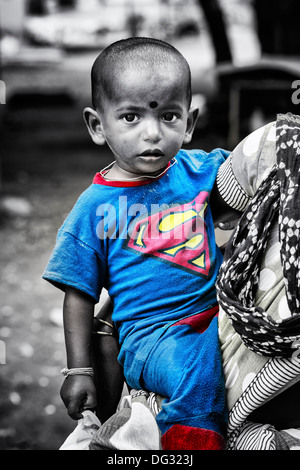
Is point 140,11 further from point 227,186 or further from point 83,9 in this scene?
point 227,186

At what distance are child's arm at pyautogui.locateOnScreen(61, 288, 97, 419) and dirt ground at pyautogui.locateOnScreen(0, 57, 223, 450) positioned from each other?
1.73 meters

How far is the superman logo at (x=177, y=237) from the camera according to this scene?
6.11ft

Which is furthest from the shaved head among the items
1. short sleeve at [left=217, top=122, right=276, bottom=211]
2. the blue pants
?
the blue pants

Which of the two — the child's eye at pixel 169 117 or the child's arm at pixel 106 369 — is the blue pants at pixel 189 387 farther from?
the child's eye at pixel 169 117

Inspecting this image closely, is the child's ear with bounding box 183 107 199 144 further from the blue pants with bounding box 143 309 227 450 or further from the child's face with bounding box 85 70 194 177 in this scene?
the blue pants with bounding box 143 309 227 450

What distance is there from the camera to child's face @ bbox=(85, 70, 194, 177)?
5.86 ft

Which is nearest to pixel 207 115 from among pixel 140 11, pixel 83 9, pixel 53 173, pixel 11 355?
pixel 53 173

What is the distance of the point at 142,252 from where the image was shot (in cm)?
187

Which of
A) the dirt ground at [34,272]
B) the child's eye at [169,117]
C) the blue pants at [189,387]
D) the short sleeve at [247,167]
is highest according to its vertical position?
the child's eye at [169,117]

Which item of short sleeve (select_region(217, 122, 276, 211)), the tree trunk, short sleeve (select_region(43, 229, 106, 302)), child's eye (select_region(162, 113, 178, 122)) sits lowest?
the tree trunk

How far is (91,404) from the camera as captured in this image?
187 cm

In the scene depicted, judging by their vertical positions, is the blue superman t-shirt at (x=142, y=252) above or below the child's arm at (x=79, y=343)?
above

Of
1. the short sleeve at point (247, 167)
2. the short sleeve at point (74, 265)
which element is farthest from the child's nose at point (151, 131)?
the short sleeve at point (74, 265)

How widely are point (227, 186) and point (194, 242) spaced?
20 cm
